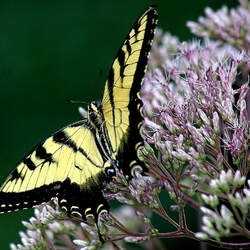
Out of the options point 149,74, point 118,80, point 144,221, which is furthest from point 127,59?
point 144,221

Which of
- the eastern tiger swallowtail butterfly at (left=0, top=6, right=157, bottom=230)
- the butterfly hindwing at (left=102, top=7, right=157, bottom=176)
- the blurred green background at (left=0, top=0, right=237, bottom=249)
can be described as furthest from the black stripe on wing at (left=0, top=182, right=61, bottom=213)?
the blurred green background at (left=0, top=0, right=237, bottom=249)

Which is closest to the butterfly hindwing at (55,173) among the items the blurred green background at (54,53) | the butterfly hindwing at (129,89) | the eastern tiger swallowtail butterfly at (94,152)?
the eastern tiger swallowtail butterfly at (94,152)

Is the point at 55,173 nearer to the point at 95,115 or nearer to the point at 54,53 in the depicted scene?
the point at 95,115

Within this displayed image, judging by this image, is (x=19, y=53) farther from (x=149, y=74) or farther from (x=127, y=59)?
(x=127, y=59)

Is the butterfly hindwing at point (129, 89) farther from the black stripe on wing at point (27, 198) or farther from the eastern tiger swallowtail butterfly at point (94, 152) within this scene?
the black stripe on wing at point (27, 198)

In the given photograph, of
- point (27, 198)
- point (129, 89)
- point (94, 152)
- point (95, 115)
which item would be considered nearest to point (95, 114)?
point (95, 115)

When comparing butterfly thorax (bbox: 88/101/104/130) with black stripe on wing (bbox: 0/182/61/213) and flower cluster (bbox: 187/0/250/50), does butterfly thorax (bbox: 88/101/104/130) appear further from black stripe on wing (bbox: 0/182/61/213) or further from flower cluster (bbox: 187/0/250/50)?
flower cluster (bbox: 187/0/250/50)
